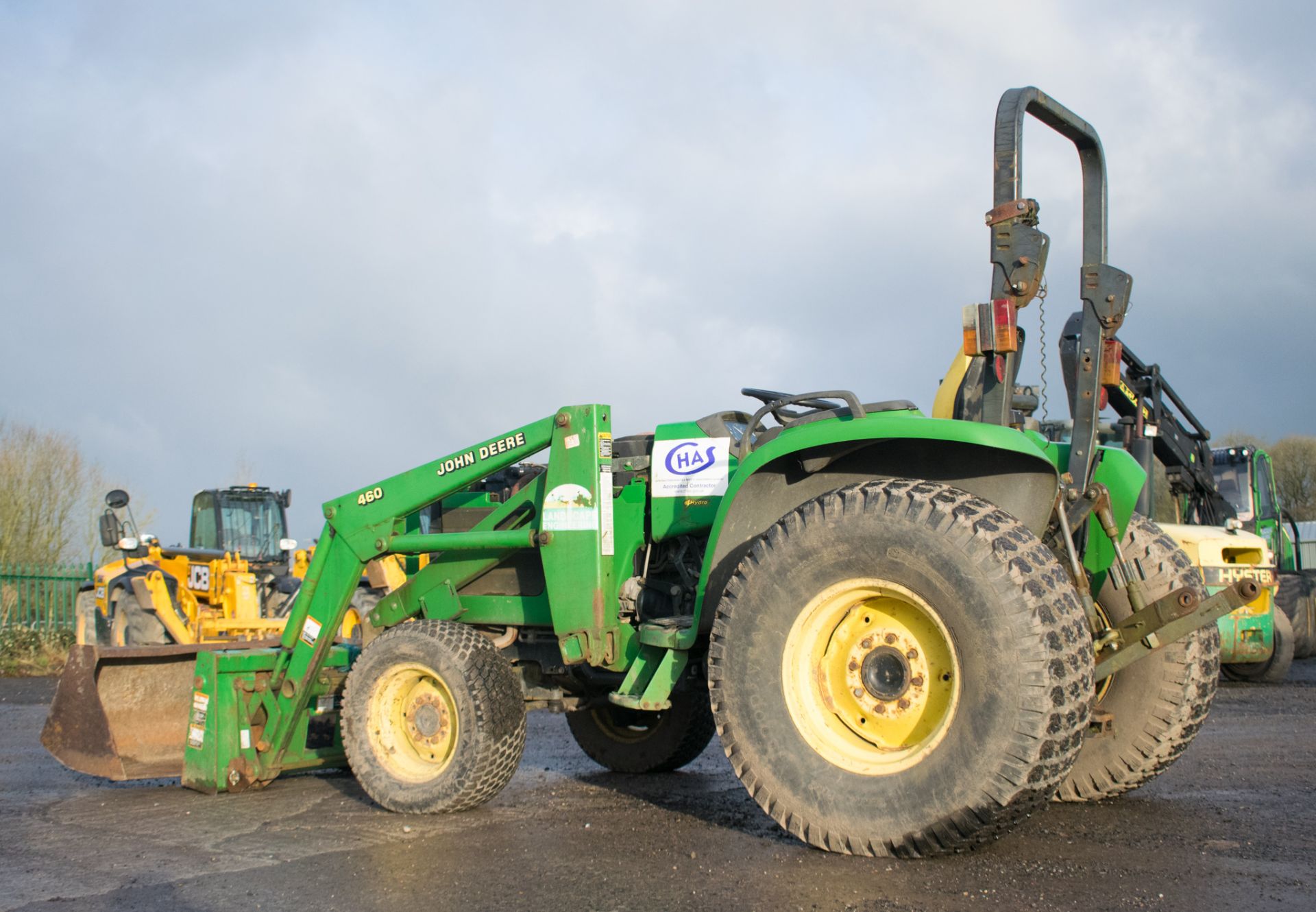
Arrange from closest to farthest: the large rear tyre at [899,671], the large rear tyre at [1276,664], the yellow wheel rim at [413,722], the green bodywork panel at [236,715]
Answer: the large rear tyre at [899,671], the yellow wheel rim at [413,722], the green bodywork panel at [236,715], the large rear tyre at [1276,664]

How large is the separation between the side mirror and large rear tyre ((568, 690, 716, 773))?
10312 mm

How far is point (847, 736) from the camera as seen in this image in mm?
4148

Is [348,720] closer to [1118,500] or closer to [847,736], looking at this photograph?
[847,736]

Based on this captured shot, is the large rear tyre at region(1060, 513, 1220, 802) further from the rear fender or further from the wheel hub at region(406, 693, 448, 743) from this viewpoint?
the wheel hub at region(406, 693, 448, 743)

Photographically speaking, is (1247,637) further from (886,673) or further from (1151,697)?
(886,673)

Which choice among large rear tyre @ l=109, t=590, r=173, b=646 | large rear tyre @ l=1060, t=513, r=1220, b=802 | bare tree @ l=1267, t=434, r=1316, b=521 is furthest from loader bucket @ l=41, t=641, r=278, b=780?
bare tree @ l=1267, t=434, r=1316, b=521

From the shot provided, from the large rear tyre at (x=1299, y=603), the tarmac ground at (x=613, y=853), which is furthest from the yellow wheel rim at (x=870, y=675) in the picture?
the large rear tyre at (x=1299, y=603)

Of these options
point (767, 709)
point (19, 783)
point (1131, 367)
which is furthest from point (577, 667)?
point (1131, 367)

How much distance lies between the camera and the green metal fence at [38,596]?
798 inches

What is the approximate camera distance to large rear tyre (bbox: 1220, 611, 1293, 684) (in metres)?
12.4

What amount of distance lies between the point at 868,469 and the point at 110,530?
13.1m

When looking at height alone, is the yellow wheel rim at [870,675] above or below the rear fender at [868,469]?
below

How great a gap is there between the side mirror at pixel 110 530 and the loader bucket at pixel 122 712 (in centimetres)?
903

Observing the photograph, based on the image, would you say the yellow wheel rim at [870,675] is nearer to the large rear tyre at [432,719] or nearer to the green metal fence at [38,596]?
the large rear tyre at [432,719]
